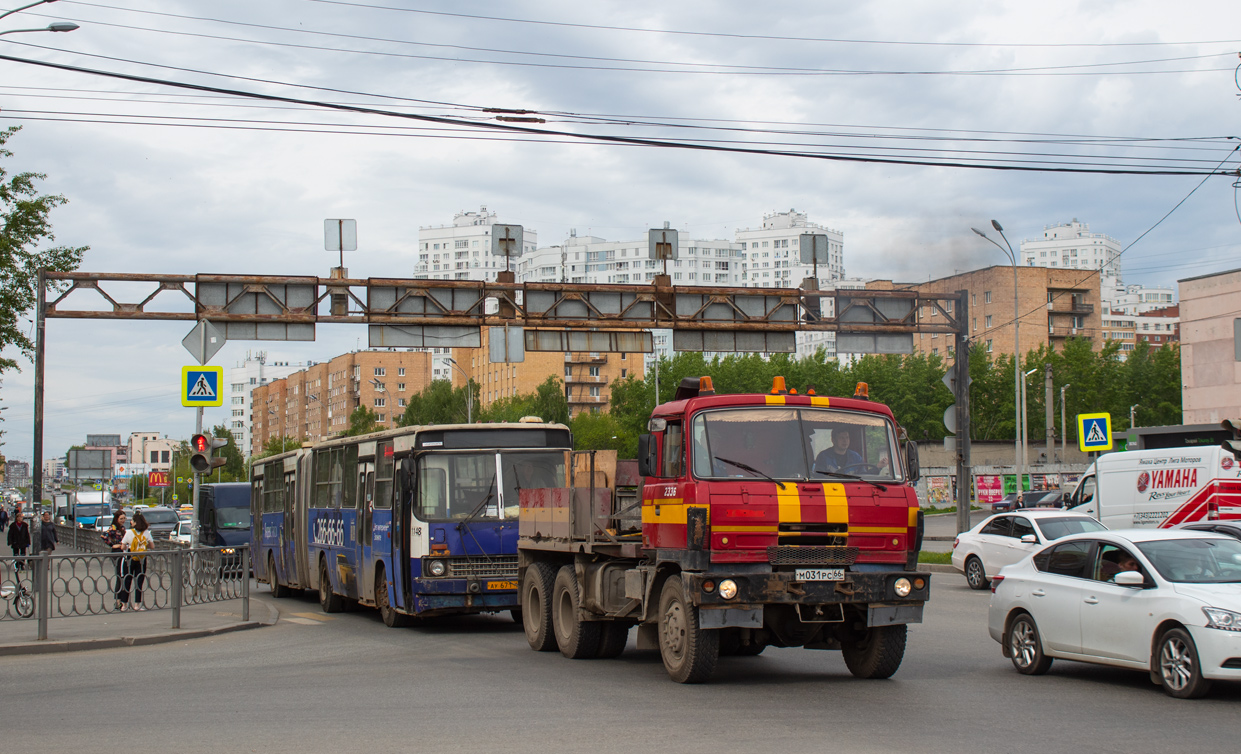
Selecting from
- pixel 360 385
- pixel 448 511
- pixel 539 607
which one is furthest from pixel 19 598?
pixel 360 385

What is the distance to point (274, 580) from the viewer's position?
91.0 feet

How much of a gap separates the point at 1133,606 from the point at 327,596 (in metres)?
15.4

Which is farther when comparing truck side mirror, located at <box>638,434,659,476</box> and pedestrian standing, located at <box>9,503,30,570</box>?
pedestrian standing, located at <box>9,503,30,570</box>

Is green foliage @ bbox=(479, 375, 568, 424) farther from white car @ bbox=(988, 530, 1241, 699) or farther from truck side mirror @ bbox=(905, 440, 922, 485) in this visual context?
truck side mirror @ bbox=(905, 440, 922, 485)

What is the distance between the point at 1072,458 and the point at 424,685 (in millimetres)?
82826

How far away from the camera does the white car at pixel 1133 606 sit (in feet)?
32.7

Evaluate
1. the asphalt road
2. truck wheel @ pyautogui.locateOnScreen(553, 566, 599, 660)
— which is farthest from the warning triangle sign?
truck wheel @ pyautogui.locateOnScreen(553, 566, 599, 660)

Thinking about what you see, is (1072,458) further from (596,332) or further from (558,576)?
(558,576)

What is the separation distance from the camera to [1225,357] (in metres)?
47.0

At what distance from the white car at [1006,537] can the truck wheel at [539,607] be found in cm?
980

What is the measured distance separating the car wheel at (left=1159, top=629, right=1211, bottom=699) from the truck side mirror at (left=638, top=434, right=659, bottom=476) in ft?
14.7

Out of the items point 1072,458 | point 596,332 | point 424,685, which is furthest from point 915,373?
point 424,685

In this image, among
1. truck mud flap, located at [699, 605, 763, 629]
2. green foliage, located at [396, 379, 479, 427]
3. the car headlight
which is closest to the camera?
the car headlight

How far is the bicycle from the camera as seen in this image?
1805cm
